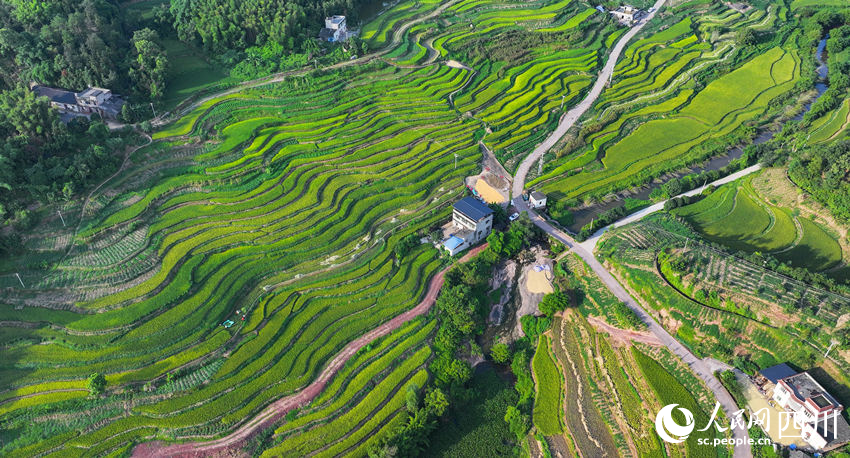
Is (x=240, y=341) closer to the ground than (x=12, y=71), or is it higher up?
closer to the ground

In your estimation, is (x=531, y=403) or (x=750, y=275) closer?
(x=531, y=403)

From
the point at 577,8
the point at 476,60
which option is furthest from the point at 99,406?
the point at 577,8

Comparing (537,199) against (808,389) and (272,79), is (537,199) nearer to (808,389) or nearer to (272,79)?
(808,389)

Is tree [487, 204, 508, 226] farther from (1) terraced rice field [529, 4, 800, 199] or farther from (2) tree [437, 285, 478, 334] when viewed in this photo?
(2) tree [437, 285, 478, 334]

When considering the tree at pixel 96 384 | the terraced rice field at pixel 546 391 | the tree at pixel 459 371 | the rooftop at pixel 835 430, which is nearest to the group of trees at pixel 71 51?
the tree at pixel 96 384

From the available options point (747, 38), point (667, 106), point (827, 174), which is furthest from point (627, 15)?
point (827, 174)

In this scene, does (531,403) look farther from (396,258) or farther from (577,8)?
(577,8)

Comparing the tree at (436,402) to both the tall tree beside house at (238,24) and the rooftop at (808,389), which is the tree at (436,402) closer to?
the rooftop at (808,389)
